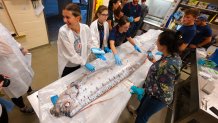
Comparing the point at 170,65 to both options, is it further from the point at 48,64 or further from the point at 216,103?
the point at 48,64

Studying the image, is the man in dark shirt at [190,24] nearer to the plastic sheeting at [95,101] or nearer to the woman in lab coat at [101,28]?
the plastic sheeting at [95,101]

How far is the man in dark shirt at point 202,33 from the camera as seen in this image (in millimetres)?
2204

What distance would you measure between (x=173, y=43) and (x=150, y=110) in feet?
2.41

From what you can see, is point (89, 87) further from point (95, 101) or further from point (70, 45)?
point (70, 45)

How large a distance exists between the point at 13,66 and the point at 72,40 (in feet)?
2.00

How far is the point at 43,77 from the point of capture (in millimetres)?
2109

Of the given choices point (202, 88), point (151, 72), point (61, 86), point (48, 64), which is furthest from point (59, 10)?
point (202, 88)

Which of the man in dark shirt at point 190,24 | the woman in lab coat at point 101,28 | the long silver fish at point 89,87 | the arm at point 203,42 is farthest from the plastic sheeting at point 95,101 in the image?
the arm at point 203,42

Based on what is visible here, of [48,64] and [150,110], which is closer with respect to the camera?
[150,110]

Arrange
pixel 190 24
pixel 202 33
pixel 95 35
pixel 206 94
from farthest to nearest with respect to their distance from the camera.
A: 1. pixel 202 33
2. pixel 190 24
3. pixel 95 35
4. pixel 206 94

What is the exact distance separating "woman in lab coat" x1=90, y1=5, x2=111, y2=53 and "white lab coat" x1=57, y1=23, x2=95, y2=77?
0.49 feet

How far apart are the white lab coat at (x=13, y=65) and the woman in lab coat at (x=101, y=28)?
819 millimetres

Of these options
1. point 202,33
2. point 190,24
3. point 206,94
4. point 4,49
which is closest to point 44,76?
point 4,49

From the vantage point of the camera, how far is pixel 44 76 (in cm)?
213
